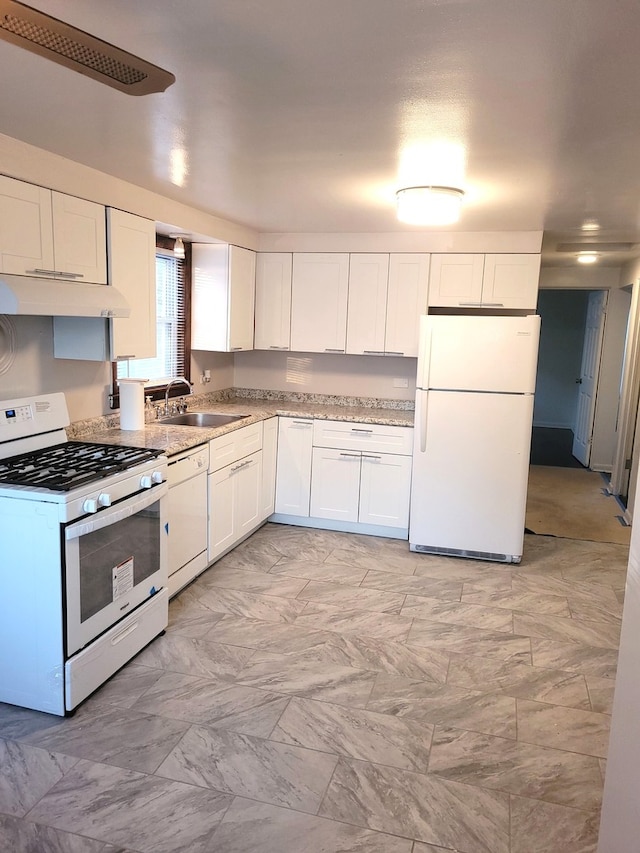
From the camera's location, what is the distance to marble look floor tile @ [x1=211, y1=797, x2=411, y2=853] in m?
1.92

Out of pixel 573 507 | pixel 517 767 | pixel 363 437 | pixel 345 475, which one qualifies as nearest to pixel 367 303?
pixel 363 437

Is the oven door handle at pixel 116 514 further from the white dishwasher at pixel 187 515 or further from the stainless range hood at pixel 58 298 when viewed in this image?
the stainless range hood at pixel 58 298

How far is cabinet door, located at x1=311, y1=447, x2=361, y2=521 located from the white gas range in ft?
6.33

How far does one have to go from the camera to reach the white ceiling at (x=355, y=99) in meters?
1.46

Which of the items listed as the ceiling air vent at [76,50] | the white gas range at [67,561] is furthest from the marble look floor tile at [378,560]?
the ceiling air vent at [76,50]

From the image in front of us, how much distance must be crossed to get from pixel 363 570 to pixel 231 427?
1299 mm

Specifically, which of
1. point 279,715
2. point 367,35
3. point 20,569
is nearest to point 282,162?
point 367,35

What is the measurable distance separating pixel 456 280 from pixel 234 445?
2070 mm

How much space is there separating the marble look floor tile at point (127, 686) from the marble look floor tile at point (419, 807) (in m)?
0.96

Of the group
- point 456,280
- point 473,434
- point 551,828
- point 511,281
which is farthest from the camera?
point 456,280

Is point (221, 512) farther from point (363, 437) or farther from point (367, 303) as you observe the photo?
point (367, 303)

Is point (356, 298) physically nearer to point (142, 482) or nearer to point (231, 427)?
point (231, 427)

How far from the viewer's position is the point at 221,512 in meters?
3.97

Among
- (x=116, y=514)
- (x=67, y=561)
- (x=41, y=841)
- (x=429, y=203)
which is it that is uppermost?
(x=429, y=203)
